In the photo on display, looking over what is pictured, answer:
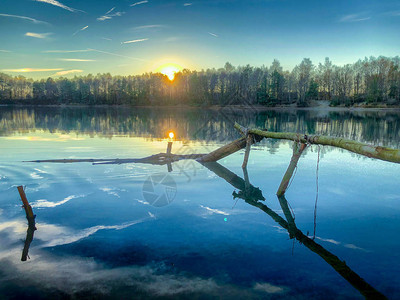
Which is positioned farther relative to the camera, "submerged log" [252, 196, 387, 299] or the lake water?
the lake water

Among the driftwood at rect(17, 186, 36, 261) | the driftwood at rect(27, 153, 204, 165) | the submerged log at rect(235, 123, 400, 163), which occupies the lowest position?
the driftwood at rect(17, 186, 36, 261)

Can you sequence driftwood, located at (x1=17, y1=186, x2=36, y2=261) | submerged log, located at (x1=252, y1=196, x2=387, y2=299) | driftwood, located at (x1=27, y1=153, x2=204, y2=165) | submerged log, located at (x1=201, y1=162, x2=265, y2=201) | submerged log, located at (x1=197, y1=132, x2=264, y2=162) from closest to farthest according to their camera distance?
submerged log, located at (x1=252, y1=196, x2=387, y2=299) → driftwood, located at (x1=17, y1=186, x2=36, y2=261) → submerged log, located at (x1=201, y1=162, x2=265, y2=201) → submerged log, located at (x1=197, y1=132, x2=264, y2=162) → driftwood, located at (x1=27, y1=153, x2=204, y2=165)

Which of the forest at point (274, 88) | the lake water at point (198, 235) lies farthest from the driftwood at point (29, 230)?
the forest at point (274, 88)

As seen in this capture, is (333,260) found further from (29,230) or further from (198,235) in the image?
(29,230)

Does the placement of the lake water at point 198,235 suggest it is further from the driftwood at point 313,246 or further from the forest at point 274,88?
the forest at point 274,88

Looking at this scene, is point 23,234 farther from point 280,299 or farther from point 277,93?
point 277,93

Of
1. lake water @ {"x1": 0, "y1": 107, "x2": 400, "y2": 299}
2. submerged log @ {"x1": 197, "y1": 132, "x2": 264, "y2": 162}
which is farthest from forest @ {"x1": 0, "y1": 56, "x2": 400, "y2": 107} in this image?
lake water @ {"x1": 0, "y1": 107, "x2": 400, "y2": 299}

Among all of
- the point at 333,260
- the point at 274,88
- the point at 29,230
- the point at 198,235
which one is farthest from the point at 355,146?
the point at 274,88

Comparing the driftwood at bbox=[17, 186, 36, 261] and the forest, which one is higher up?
the forest

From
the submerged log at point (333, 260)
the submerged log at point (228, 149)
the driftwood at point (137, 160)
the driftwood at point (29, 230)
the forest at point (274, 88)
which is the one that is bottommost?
the submerged log at point (333, 260)

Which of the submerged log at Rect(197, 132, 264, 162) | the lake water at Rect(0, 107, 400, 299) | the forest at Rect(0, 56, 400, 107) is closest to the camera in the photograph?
the lake water at Rect(0, 107, 400, 299)

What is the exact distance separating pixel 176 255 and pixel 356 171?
13.9m

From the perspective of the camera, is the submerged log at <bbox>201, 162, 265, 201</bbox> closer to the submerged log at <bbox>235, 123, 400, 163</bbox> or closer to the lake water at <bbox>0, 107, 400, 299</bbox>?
the lake water at <bbox>0, 107, 400, 299</bbox>

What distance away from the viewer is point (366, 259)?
8195 millimetres
